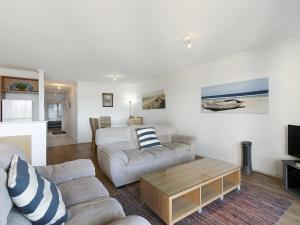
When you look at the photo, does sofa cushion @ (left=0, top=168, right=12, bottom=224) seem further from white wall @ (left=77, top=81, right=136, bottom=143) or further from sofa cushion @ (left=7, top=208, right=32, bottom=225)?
white wall @ (left=77, top=81, right=136, bottom=143)

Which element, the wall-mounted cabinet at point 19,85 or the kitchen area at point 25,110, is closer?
the kitchen area at point 25,110

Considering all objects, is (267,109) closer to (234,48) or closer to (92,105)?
(234,48)

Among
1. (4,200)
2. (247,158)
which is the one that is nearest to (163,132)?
(247,158)

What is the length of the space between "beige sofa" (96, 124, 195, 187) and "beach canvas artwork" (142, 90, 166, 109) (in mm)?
1656

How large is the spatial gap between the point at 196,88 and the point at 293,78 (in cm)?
187

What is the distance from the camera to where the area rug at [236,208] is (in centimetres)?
172

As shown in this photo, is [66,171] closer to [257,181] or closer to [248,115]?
[257,181]

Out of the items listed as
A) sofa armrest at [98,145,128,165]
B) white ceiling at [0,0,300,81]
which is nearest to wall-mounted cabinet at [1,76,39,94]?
white ceiling at [0,0,300,81]

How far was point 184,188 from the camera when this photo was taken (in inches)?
66.4

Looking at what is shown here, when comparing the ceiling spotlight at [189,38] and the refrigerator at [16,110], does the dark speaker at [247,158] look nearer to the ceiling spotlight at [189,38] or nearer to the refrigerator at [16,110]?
the ceiling spotlight at [189,38]

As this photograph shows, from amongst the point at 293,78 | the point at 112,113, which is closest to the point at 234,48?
the point at 293,78

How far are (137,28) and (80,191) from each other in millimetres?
2044

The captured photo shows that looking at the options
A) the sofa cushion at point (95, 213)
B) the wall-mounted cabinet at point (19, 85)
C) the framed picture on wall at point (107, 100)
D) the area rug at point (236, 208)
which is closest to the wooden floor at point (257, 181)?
the area rug at point (236, 208)

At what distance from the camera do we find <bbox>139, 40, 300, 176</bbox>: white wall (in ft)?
8.52
